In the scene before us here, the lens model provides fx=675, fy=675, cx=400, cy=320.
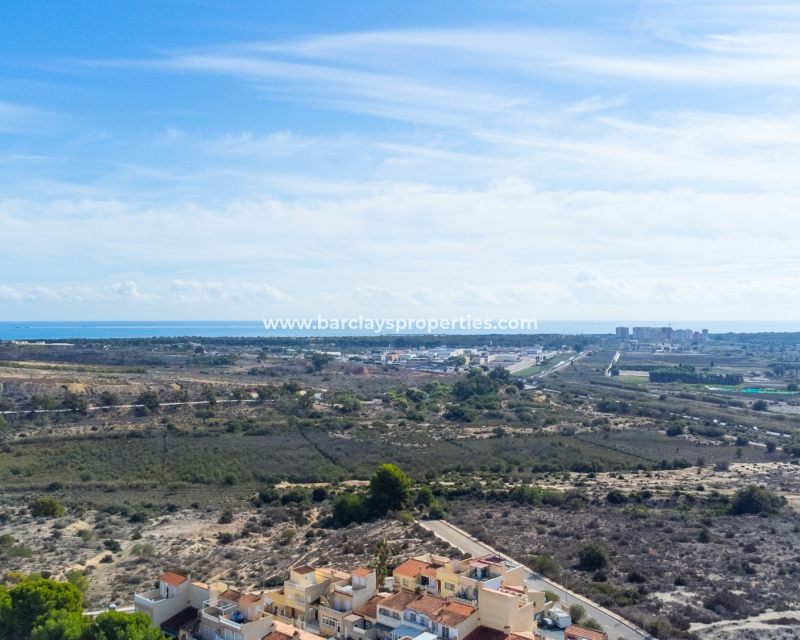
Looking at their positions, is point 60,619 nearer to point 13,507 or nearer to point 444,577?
point 444,577

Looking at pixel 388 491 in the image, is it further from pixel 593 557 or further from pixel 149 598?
pixel 149 598

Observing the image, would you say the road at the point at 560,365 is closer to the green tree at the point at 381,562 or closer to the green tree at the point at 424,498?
the green tree at the point at 424,498

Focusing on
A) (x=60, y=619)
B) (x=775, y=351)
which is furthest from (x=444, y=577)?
(x=775, y=351)

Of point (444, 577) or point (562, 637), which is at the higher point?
point (444, 577)

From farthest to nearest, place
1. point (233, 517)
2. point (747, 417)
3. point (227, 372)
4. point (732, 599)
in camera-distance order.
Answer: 1. point (227, 372)
2. point (747, 417)
3. point (233, 517)
4. point (732, 599)

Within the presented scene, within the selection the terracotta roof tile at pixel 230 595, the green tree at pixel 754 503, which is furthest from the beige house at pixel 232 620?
the green tree at pixel 754 503

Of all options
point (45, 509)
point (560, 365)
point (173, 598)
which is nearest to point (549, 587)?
point (173, 598)

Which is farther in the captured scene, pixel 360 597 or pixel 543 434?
pixel 543 434
